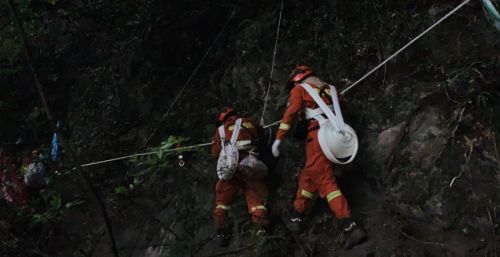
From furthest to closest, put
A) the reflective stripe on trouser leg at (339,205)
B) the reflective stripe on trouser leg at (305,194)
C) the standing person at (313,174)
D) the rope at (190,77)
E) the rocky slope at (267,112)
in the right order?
the rope at (190,77), the reflective stripe on trouser leg at (305,194), the standing person at (313,174), the reflective stripe on trouser leg at (339,205), the rocky slope at (267,112)

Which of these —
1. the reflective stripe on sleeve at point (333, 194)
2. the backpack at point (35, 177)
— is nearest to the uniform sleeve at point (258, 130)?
the reflective stripe on sleeve at point (333, 194)

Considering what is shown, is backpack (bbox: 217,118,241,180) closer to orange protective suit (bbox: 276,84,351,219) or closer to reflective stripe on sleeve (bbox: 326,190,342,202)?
orange protective suit (bbox: 276,84,351,219)

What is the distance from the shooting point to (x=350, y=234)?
19.2 ft

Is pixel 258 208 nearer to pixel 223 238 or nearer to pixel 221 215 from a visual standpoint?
pixel 221 215

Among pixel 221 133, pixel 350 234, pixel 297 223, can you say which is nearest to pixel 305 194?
pixel 297 223

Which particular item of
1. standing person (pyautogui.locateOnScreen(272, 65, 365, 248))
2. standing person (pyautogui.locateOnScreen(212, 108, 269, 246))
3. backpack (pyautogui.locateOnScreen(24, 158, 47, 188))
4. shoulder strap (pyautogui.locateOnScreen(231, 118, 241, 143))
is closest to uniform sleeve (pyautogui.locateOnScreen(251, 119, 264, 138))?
standing person (pyautogui.locateOnScreen(212, 108, 269, 246))

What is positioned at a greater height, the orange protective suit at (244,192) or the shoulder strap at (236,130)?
the shoulder strap at (236,130)

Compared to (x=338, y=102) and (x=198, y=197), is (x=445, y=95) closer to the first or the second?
(x=338, y=102)

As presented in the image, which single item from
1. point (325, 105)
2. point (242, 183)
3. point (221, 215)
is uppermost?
point (325, 105)

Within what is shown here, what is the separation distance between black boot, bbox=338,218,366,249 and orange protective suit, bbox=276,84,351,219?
0.69 feet

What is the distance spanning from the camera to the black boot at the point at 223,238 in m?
6.71

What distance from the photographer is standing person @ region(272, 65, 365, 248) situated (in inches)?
226

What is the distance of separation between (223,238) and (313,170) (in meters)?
1.70

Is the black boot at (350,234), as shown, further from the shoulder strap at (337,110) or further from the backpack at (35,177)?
the backpack at (35,177)
